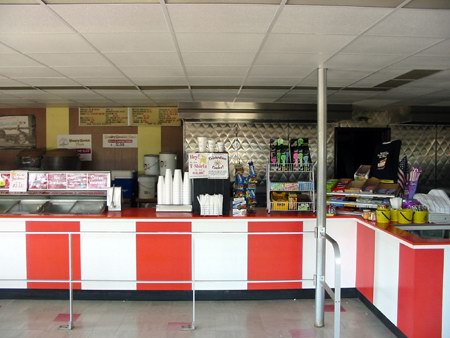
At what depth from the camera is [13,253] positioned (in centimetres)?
426

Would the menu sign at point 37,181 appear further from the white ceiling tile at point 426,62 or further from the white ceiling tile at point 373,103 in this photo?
the white ceiling tile at point 373,103

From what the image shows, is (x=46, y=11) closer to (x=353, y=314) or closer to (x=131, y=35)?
(x=131, y=35)

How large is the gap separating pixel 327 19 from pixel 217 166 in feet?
7.18

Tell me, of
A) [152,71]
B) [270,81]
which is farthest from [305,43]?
[152,71]

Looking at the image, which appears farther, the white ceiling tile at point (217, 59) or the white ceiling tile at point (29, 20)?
the white ceiling tile at point (217, 59)

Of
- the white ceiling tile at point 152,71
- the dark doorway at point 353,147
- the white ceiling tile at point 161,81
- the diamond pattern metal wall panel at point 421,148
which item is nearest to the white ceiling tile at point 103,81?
the white ceiling tile at point 161,81

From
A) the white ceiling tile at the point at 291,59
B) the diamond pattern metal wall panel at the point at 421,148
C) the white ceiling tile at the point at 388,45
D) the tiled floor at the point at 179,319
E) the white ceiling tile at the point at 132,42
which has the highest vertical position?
the white ceiling tile at the point at 388,45

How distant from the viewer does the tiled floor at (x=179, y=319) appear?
11.7ft

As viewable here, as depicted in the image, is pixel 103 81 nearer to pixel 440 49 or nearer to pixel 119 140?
pixel 119 140

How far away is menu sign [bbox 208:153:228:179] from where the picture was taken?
4395 millimetres

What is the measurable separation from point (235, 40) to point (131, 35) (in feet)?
2.52

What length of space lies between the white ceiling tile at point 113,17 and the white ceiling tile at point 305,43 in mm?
863

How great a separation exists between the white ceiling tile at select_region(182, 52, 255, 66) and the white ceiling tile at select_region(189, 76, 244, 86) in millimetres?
647

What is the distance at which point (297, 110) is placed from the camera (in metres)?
6.59
